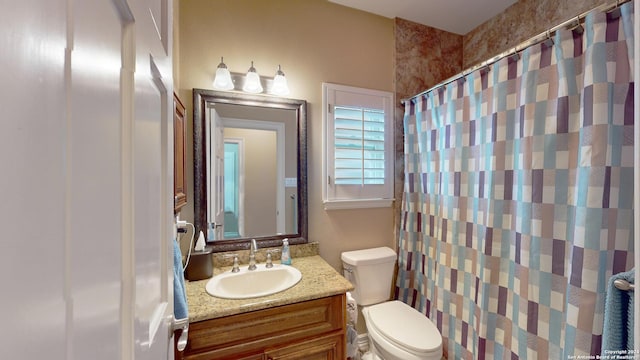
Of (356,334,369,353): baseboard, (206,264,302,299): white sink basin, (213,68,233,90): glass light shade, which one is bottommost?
(356,334,369,353): baseboard

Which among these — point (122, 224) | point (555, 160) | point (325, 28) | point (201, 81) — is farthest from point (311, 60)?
point (122, 224)

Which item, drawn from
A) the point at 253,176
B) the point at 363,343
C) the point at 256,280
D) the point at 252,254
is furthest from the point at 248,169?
the point at 363,343

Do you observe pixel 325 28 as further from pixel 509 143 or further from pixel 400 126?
pixel 509 143

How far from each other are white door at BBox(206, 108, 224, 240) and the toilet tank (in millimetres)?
876

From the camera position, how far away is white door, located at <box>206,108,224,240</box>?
1.55m

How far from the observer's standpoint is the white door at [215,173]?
1551mm

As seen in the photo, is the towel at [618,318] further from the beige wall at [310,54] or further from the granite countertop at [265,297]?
the beige wall at [310,54]

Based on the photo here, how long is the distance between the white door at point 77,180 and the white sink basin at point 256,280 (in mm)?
957

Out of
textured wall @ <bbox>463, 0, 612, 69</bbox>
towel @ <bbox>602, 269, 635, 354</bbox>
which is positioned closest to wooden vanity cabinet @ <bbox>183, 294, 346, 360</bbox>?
towel @ <bbox>602, 269, 635, 354</bbox>

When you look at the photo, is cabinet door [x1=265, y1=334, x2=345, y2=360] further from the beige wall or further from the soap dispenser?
the beige wall

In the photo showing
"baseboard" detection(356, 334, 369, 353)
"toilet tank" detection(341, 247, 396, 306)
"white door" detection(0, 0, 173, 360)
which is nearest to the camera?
"white door" detection(0, 0, 173, 360)

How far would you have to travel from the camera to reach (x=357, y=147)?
6.26 ft

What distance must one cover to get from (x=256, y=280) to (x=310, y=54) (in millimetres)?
1515

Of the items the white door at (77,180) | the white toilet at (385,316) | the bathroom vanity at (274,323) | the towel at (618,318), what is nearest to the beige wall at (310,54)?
the white toilet at (385,316)
